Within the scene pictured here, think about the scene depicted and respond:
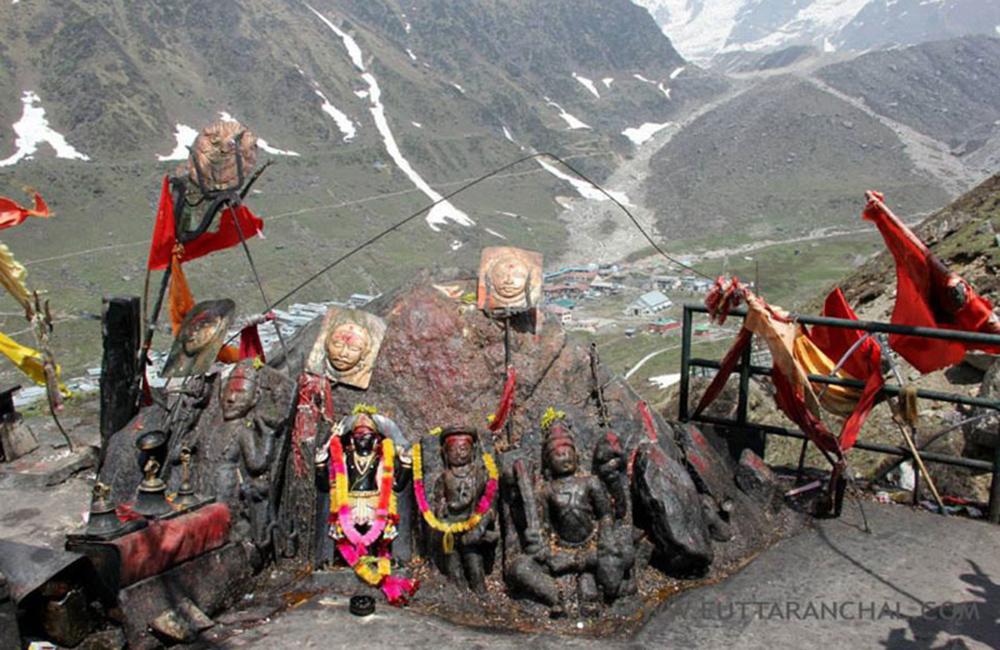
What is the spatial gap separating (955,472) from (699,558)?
4223 mm

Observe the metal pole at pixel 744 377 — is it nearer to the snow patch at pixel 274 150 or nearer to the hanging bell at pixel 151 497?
the hanging bell at pixel 151 497

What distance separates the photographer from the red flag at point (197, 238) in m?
10.6

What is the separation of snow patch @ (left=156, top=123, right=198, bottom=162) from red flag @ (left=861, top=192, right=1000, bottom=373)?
75.0m

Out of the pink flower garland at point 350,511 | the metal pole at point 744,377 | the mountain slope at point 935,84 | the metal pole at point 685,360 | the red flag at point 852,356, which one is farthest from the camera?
the mountain slope at point 935,84

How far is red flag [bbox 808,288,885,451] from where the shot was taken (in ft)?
28.6

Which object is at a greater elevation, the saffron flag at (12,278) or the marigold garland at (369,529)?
the saffron flag at (12,278)

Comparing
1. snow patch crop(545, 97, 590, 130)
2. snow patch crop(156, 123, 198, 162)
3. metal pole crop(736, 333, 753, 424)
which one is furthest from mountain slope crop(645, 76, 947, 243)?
metal pole crop(736, 333, 753, 424)

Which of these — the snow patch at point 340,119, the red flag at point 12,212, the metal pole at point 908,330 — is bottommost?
the metal pole at point 908,330

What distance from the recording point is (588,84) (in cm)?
14938

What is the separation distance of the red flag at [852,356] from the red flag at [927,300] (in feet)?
1.15

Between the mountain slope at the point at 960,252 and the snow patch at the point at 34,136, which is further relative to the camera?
the snow patch at the point at 34,136

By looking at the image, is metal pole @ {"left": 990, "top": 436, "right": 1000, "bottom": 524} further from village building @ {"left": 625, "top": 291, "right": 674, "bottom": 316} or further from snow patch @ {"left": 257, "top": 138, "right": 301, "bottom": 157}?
snow patch @ {"left": 257, "top": 138, "right": 301, "bottom": 157}

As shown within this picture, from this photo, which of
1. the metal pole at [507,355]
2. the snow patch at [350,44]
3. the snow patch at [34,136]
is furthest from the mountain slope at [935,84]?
the metal pole at [507,355]

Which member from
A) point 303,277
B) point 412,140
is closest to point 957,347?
point 303,277
